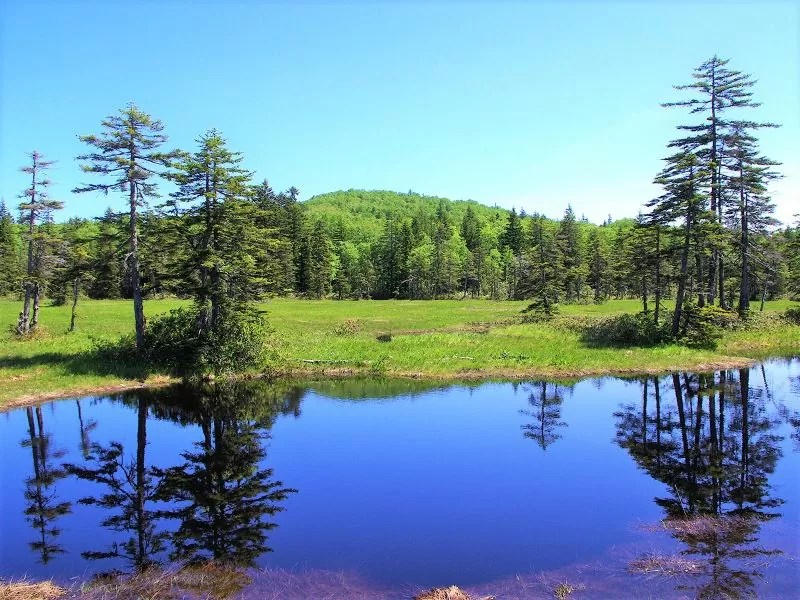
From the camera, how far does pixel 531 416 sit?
2522 cm

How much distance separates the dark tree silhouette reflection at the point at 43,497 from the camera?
541 inches

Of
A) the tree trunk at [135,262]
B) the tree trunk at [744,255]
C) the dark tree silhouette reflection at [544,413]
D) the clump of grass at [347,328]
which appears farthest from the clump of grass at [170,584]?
the tree trunk at [744,255]

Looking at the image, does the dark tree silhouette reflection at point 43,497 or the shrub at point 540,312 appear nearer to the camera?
the dark tree silhouette reflection at point 43,497

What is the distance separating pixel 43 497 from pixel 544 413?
19.6m

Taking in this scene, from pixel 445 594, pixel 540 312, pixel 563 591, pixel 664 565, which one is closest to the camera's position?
pixel 445 594

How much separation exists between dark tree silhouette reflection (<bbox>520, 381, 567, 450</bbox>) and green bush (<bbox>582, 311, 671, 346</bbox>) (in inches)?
467

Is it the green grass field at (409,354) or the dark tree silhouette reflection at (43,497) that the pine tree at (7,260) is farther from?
the dark tree silhouette reflection at (43,497)

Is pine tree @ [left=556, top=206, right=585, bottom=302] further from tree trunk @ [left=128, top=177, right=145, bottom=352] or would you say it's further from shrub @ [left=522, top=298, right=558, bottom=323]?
tree trunk @ [left=128, top=177, right=145, bottom=352]

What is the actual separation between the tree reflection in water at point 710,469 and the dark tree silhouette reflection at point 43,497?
45.5 ft

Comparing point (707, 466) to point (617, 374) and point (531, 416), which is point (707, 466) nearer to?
point (531, 416)

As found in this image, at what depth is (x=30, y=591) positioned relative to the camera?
36.6ft

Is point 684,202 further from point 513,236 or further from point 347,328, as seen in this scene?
point 513,236

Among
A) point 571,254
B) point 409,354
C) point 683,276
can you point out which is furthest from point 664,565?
point 571,254

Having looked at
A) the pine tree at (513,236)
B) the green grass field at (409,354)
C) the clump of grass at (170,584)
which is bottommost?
the clump of grass at (170,584)
